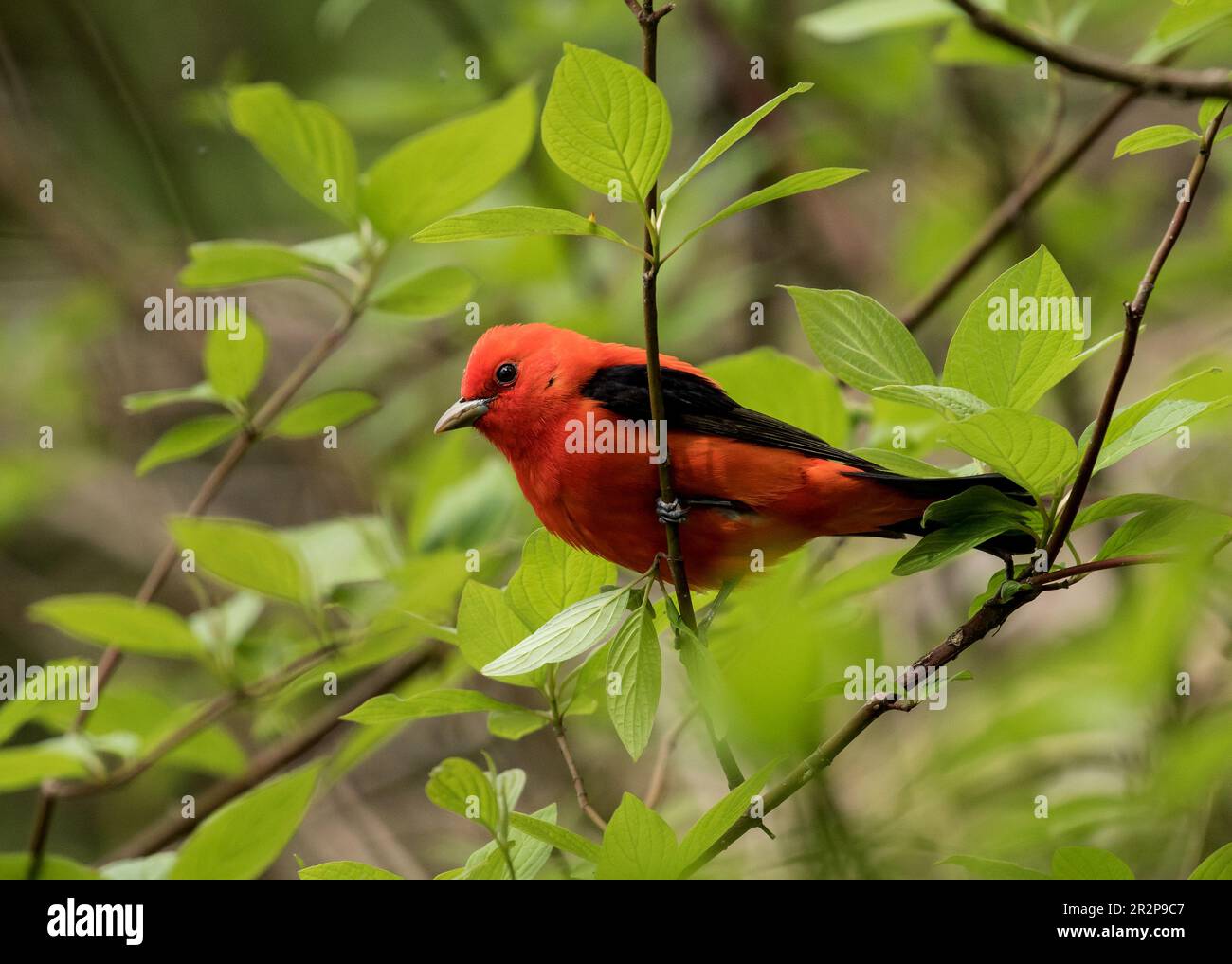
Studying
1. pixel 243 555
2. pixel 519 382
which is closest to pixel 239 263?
pixel 243 555

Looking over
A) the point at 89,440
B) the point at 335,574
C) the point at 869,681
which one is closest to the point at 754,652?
the point at 869,681

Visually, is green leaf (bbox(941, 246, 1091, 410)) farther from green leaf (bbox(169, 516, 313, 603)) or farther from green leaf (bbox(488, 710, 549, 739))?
green leaf (bbox(169, 516, 313, 603))

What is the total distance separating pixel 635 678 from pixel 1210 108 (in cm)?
110

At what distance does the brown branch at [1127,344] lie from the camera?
4.77 ft

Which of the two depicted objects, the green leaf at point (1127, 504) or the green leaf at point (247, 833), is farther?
the green leaf at point (247, 833)

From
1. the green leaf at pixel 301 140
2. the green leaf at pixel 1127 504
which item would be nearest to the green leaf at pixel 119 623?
the green leaf at pixel 301 140

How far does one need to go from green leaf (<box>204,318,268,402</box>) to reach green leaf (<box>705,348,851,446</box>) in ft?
3.15

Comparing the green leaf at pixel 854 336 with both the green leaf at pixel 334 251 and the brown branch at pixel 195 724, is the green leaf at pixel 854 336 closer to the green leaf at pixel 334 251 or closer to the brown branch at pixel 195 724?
the green leaf at pixel 334 251

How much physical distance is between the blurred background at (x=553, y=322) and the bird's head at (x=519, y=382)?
139mm

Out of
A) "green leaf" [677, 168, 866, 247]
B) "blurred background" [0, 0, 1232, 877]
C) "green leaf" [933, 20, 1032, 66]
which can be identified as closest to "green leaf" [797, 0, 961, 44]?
"green leaf" [933, 20, 1032, 66]

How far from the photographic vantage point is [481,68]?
3.93m

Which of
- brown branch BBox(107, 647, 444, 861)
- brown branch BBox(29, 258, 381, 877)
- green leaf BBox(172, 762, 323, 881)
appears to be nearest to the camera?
green leaf BBox(172, 762, 323, 881)

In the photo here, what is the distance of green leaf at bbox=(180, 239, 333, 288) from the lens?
2.35m

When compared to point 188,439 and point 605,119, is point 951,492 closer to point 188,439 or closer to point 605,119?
point 605,119
